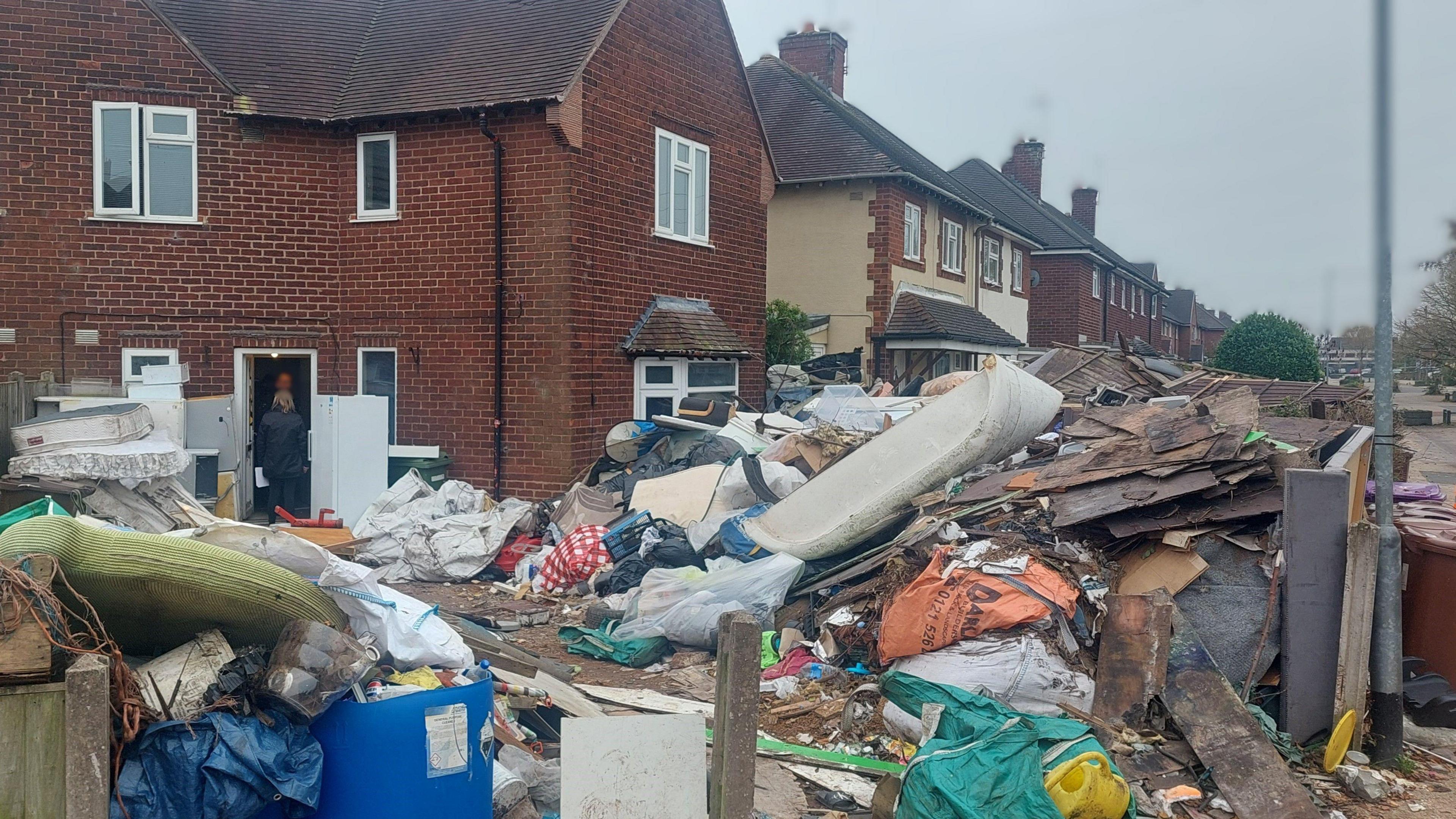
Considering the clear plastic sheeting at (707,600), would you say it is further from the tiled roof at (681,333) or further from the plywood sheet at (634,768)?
the tiled roof at (681,333)

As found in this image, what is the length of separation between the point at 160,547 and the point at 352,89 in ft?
36.5

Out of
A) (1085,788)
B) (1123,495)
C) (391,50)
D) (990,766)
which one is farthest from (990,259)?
(990,766)

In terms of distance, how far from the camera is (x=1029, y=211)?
33.4 metres

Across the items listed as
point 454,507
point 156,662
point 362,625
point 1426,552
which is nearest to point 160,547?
point 156,662

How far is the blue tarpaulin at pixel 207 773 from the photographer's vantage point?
3.56m

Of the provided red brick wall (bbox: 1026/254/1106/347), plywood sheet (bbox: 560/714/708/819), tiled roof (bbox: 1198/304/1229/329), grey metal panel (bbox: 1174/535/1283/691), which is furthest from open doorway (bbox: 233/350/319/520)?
tiled roof (bbox: 1198/304/1229/329)

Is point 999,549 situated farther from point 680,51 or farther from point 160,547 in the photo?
point 680,51

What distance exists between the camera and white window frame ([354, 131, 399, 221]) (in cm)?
1329

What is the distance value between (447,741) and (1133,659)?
4.02 metres

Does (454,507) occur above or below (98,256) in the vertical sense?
below

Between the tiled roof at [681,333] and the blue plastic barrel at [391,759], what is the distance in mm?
9715

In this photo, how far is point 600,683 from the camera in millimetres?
7328

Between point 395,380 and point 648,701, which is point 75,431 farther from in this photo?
point 648,701

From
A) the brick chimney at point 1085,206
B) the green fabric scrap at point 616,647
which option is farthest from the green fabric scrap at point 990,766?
the brick chimney at point 1085,206
